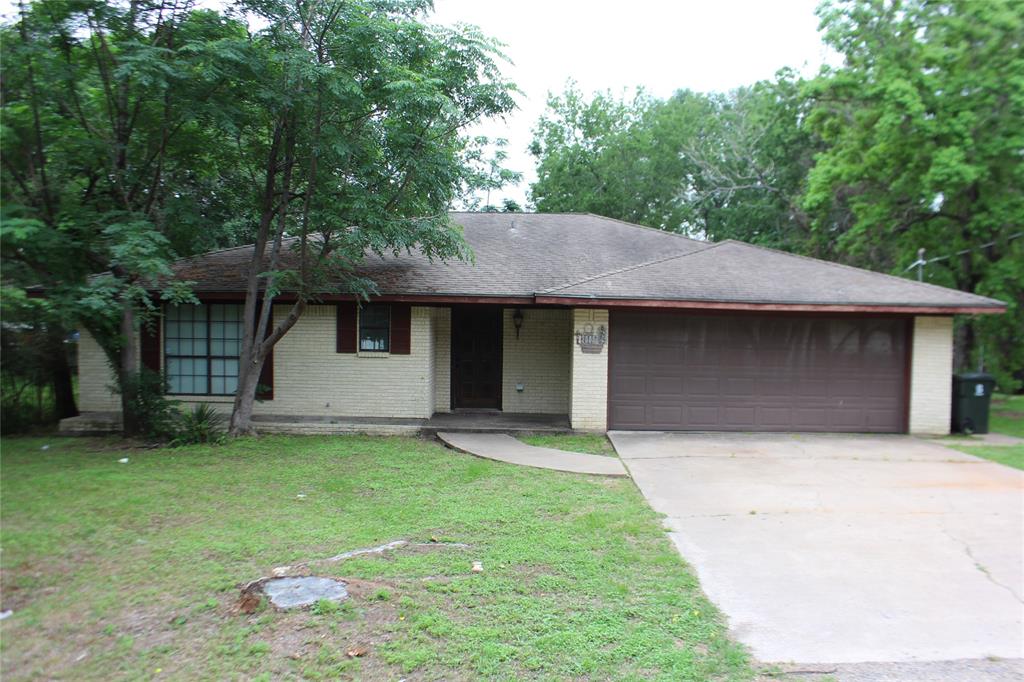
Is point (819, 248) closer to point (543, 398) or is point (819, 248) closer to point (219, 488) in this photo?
point (543, 398)

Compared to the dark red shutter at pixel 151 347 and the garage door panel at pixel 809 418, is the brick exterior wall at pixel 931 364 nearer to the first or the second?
the garage door panel at pixel 809 418

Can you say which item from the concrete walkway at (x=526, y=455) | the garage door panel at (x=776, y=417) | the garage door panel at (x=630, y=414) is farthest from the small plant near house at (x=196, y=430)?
the garage door panel at (x=776, y=417)

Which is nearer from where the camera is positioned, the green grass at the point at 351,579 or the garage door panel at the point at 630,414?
the green grass at the point at 351,579

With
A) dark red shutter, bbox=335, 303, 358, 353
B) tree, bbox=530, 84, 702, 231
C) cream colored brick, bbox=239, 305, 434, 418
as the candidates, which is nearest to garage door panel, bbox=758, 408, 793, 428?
cream colored brick, bbox=239, 305, 434, 418

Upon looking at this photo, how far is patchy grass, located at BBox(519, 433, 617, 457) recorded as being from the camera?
10211mm

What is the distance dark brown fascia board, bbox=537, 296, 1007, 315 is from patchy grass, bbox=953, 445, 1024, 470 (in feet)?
7.83

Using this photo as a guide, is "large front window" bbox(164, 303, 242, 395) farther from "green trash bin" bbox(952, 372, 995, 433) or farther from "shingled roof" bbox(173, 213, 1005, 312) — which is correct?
"green trash bin" bbox(952, 372, 995, 433)

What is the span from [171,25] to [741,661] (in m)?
10.9

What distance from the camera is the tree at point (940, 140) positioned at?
45.7 feet

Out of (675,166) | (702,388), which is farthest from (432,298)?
(675,166)

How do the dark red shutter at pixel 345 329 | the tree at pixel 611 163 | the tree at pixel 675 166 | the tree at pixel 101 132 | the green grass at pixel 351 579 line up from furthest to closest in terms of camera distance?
the tree at pixel 611 163 < the tree at pixel 675 166 < the dark red shutter at pixel 345 329 < the tree at pixel 101 132 < the green grass at pixel 351 579

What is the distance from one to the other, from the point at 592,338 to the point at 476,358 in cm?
310

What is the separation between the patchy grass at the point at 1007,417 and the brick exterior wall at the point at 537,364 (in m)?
8.87

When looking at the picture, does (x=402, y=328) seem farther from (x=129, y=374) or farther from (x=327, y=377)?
(x=129, y=374)
